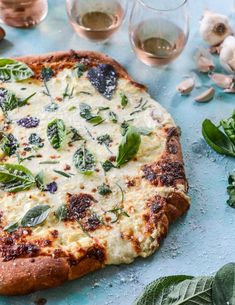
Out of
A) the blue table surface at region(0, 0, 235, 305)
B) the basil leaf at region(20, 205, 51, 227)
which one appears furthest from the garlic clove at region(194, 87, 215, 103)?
the basil leaf at region(20, 205, 51, 227)

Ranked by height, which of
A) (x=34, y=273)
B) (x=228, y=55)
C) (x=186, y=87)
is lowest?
(x=34, y=273)

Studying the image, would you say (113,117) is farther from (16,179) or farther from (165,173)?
(16,179)

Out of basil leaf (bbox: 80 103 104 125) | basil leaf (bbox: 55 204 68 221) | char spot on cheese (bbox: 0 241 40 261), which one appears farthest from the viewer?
basil leaf (bbox: 80 103 104 125)

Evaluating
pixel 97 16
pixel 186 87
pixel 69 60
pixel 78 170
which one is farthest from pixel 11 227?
pixel 97 16

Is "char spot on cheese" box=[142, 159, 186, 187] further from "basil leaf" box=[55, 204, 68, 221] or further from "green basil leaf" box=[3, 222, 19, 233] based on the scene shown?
"green basil leaf" box=[3, 222, 19, 233]

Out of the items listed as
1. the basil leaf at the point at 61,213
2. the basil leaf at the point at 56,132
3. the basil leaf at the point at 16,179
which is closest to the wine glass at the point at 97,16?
the basil leaf at the point at 56,132

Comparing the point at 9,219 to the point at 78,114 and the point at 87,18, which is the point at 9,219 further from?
the point at 87,18

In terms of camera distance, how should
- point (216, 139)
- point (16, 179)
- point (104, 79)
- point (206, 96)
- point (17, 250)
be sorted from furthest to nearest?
point (206, 96) < point (104, 79) < point (216, 139) < point (16, 179) < point (17, 250)
